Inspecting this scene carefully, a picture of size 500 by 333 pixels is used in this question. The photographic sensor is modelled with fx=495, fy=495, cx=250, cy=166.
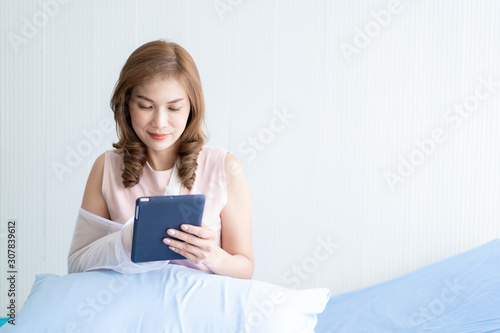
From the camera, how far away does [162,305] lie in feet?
3.39

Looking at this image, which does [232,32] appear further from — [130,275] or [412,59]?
[130,275]

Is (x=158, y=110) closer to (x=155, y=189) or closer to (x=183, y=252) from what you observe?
(x=155, y=189)

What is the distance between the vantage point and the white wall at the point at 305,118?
2332 mm

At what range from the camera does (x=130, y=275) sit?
1.12 meters

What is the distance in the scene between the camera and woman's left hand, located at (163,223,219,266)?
1069 mm

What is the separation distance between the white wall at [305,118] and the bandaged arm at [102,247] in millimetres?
1140

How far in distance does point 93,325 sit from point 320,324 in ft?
2.43

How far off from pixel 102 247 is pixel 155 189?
0.25 metres

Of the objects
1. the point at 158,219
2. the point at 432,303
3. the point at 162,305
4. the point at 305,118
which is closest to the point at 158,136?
the point at 158,219

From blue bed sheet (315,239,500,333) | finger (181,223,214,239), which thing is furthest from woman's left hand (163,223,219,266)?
blue bed sheet (315,239,500,333)

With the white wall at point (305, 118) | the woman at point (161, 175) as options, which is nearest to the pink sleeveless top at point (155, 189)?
the woman at point (161, 175)

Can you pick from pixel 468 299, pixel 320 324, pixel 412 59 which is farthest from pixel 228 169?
pixel 412 59

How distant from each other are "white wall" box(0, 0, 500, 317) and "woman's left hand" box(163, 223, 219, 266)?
1275 millimetres

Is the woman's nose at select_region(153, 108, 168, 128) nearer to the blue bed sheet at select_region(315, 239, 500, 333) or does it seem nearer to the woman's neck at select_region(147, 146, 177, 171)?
the woman's neck at select_region(147, 146, 177, 171)
